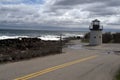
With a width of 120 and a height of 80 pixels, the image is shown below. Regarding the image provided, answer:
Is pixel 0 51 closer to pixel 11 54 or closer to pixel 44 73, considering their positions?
pixel 11 54

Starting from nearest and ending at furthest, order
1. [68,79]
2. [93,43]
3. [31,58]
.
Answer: [68,79]
[31,58]
[93,43]

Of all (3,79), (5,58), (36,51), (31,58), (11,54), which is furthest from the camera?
(36,51)

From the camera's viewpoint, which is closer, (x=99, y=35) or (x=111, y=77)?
(x=111, y=77)

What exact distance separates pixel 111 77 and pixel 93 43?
2487 cm

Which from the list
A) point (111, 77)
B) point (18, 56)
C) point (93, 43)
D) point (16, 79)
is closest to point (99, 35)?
point (93, 43)

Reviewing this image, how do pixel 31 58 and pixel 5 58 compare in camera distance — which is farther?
pixel 31 58

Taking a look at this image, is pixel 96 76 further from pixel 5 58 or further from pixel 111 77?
pixel 5 58

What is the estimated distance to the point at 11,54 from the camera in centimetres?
1535

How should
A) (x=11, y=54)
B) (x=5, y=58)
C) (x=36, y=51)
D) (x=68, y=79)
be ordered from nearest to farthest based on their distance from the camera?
(x=68, y=79) < (x=5, y=58) < (x=11, y=54) < (x=36, y=51)

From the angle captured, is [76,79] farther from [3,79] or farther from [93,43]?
[93,43]

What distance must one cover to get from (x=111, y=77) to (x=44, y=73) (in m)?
2.88

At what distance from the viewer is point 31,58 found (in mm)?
16875

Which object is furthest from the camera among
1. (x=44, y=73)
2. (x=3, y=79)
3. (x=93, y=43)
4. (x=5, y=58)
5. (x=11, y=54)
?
(x=93, y=43)

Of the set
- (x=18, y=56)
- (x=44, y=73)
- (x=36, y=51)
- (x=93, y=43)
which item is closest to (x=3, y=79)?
(x=44, y=73)
